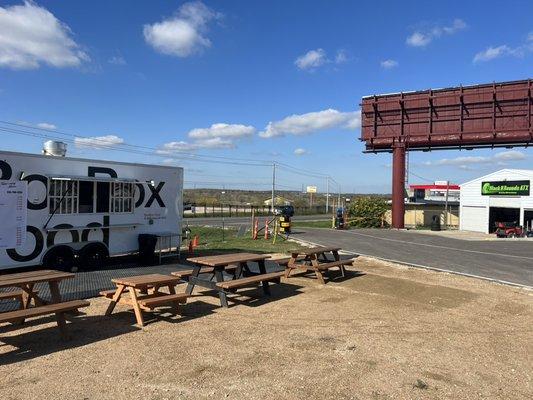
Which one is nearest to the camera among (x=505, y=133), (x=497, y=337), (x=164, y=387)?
(x=164, y=387)

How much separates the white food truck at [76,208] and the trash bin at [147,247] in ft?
0.63

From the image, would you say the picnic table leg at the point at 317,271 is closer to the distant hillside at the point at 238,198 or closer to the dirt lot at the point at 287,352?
the dirt lot at the point at 287,352

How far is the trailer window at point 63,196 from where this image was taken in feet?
35.8

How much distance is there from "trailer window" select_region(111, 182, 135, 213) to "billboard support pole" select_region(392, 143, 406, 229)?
80.3ft

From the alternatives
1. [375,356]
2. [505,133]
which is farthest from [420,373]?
[505,133]

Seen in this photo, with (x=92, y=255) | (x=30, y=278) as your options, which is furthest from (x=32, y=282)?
(x=92, y=255)

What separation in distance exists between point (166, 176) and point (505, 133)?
24451 mm

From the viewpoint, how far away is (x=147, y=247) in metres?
12.6

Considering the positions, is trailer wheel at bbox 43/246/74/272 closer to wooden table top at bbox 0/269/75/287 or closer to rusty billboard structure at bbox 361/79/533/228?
wooden table top at bbox 0/269/75/287

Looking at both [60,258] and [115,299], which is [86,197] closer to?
[60,258]

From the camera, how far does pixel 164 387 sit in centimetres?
462

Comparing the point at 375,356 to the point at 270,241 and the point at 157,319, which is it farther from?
the point at 270,241

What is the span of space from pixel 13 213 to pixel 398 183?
90.5 ft

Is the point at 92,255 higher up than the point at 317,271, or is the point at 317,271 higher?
the point at 92,255
